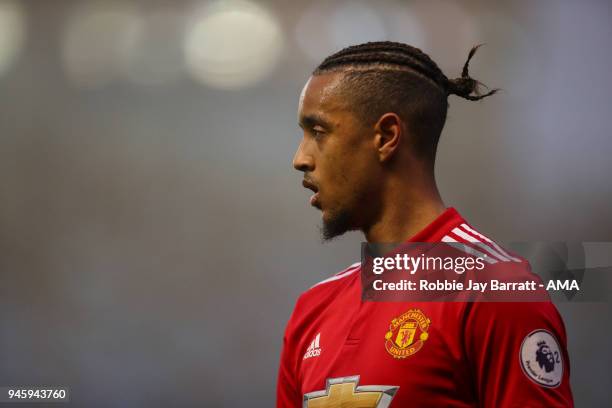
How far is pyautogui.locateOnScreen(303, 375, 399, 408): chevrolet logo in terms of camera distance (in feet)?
3.77

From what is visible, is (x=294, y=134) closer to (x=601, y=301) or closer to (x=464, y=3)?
(x=464, y=3)

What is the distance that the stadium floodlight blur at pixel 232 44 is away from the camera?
9.66 feet

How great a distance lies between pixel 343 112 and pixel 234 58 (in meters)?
1.74

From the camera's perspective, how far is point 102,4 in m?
3.04

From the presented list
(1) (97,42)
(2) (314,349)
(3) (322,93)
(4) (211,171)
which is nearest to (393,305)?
(2) (314,349)

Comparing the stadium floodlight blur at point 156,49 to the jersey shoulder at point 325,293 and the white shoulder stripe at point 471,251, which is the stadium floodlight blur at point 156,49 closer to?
the jersey shoulder at point 325,293

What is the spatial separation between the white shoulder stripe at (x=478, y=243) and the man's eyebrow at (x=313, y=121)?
296mm

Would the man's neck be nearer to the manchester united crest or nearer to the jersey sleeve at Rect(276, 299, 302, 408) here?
the manchester united crest

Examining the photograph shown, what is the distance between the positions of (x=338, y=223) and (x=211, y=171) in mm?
Result: 1634

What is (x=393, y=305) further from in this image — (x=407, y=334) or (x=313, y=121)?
(x=313, y=121)

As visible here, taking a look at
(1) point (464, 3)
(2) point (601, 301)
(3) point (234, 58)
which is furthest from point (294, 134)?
(2) point (601, 301)

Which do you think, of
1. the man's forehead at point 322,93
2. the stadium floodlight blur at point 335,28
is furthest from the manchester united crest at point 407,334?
the stadium floodlight blur at point 335,28

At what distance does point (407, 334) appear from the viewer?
3.86ft

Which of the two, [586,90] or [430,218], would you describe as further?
[586,90]
